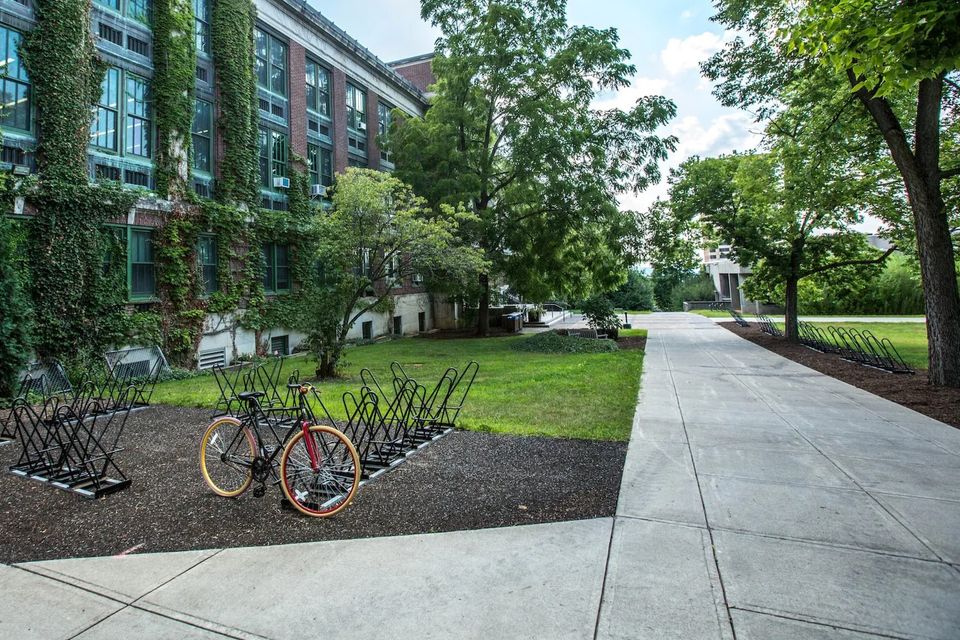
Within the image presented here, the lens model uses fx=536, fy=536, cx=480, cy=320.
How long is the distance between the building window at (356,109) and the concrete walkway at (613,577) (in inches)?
870

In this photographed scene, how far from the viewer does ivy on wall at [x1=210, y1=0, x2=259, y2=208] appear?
54.4 feet

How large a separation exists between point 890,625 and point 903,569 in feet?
2.62

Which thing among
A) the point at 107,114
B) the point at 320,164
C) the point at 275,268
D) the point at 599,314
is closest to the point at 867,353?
the point at 599,314

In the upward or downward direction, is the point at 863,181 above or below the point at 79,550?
above

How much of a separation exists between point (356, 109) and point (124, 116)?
11498 millimetres

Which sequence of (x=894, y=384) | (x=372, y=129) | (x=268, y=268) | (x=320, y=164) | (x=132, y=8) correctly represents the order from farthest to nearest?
(x=372, y=129) < (x=320, y=164) < (x=268, y=268) < (x=132, y=8) < (x=894, y=384)

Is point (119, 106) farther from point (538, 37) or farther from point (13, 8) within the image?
point (538, 37)

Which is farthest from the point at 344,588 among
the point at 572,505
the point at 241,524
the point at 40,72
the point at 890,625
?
the point at 40,72

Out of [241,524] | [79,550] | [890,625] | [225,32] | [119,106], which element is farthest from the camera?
[225,32]

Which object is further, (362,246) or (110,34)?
(110,34)

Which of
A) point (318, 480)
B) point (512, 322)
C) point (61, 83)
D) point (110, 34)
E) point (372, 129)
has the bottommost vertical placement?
point (318, 480)

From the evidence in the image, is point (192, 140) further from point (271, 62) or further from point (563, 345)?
point (563, 345)

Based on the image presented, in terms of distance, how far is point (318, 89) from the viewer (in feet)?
70.4

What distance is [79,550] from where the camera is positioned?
3.99 metres
